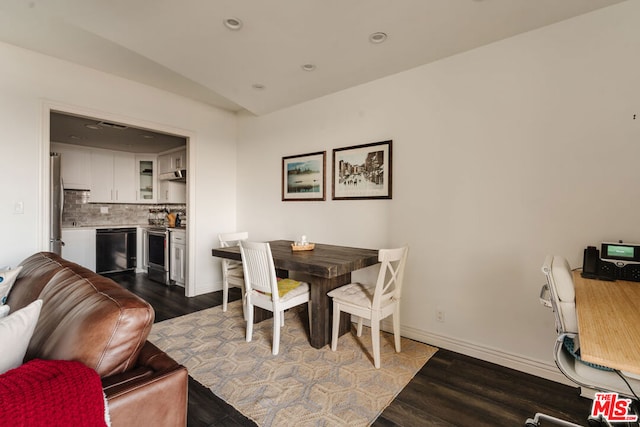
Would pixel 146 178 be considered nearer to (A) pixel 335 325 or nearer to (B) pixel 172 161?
(B) pixel 172 161

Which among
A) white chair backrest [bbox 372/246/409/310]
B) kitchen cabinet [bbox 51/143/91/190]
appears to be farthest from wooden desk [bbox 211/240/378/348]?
kitchen cabinet [bbox 51/143/91/190]

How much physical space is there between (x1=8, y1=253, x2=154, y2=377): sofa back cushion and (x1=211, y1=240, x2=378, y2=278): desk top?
130cm

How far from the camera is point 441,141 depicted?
261 centimetres

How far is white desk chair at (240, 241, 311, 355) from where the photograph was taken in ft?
8.05

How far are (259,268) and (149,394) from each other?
5.33ft

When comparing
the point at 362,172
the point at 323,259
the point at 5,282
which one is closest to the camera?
the point at 5,282

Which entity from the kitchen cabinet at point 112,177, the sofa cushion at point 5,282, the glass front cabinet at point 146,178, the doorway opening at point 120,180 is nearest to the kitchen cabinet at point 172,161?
the doorway opening at point 120,180

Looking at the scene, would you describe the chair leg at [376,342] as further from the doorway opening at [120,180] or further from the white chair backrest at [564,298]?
the doorway opening at [120,180]

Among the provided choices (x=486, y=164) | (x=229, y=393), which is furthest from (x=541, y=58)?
(x=229, y=393)

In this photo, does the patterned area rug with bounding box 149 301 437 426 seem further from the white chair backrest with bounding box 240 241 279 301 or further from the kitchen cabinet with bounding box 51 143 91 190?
the kitchen cabinet with bounding box 51 143 91 190

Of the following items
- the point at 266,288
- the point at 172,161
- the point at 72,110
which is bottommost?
the point at 266,288

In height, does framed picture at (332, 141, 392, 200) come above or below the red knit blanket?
above

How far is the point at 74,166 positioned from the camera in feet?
17.3

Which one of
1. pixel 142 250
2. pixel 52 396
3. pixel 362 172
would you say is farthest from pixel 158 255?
pixel 52 396
